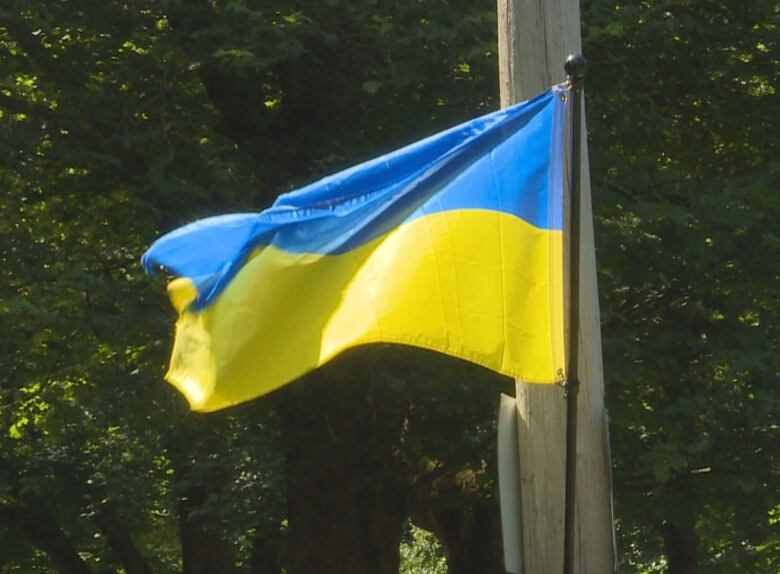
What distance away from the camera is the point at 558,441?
166 inches

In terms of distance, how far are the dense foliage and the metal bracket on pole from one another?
5.13m

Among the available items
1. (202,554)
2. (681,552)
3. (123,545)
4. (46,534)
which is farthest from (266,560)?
(681,552)

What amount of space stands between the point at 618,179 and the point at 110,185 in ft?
13.6

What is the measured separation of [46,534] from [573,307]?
13568 millimetres

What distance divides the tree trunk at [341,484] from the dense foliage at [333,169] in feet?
0.08

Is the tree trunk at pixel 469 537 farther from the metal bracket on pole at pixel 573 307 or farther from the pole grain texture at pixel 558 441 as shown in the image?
the metal bracket on pole at pixel 573 307

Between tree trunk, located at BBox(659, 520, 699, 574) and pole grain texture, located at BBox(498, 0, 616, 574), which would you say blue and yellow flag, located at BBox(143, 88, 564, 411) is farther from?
tree trunk, located at BBox(659, 520, 699, 574)

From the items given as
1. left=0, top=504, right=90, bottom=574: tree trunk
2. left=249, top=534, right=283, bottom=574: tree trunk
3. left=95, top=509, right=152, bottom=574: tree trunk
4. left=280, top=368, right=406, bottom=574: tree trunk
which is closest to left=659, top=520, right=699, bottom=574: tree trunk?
left=249, top=534, right=283, bottom=574: tree trunk

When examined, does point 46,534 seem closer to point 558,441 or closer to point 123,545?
point 123,545

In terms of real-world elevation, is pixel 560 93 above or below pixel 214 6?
below

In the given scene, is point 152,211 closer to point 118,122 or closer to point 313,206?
point 118,122

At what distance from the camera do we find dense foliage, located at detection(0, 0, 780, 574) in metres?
9.77

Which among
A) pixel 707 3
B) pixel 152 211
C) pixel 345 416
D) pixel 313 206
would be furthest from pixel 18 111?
pixel 313 206

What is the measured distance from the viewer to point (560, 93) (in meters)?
4.19
